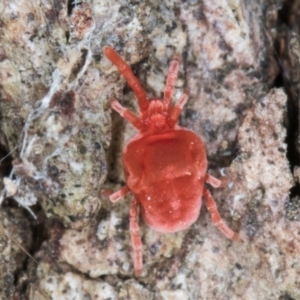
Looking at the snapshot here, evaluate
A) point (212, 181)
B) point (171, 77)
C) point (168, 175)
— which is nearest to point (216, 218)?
point (212, 181)

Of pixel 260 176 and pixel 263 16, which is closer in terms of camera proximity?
pixel 260 176

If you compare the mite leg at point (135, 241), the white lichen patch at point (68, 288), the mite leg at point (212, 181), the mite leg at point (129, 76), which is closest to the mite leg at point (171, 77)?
the mite leg at point (129, 76)

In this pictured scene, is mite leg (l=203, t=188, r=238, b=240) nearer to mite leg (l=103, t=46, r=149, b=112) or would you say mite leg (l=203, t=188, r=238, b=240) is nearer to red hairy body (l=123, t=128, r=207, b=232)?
red hairy body (l=123, t=128, r=207, b=232)

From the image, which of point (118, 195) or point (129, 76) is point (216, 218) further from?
point (129, 76)

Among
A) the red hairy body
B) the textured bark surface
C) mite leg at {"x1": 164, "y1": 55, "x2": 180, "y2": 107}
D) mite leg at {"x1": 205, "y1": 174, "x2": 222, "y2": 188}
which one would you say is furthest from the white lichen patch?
mite leg at {"x1": 164, "y1": 55, "x2": 180, "y2": 107}

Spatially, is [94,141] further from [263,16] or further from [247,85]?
[263,16]

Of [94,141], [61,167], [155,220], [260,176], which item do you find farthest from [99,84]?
[260,176]
